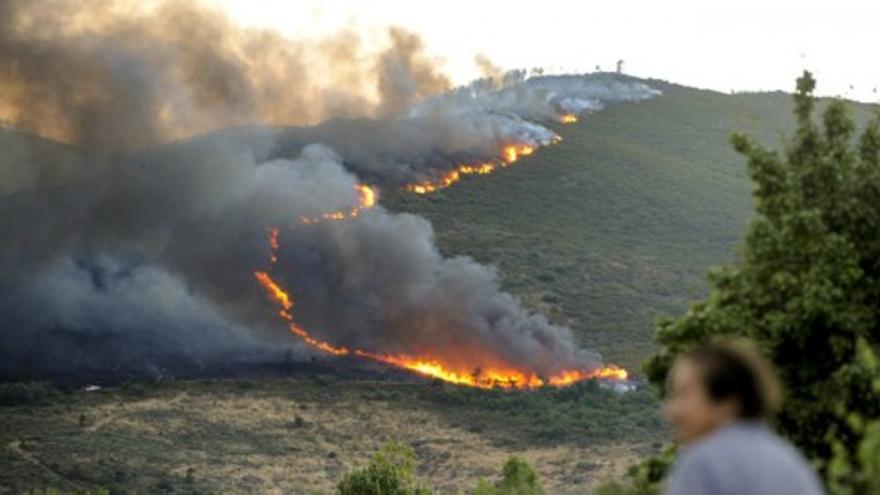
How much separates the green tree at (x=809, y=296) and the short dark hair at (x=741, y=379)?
1155 cm

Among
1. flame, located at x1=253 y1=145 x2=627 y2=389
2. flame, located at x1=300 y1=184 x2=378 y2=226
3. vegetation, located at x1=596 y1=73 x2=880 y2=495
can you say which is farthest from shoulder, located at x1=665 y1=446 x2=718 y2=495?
flame, located at x1=300 y1=184 x2=378 y2=226

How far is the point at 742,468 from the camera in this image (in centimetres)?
648

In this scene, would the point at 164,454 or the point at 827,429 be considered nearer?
the point at 827,429

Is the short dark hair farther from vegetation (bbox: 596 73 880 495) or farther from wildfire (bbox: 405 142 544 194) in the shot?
wildfire (bbox: 405 142 544 194)

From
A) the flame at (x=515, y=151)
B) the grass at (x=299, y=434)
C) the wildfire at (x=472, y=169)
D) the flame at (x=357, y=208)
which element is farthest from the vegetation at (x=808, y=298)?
the flame at (x=515, y=151)

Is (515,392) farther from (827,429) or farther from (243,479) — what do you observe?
(827,429)

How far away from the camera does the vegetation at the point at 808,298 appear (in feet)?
62.6

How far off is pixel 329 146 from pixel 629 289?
46.2 m

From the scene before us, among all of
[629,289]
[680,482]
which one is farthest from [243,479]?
[680,482]

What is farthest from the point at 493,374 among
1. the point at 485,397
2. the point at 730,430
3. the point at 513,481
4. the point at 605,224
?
the point at 730,430

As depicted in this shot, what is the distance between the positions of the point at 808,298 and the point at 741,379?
42.3 feet

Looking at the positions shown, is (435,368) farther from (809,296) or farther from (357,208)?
(809,296)

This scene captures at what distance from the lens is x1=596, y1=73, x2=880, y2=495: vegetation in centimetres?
1908

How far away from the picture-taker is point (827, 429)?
62.8ft
